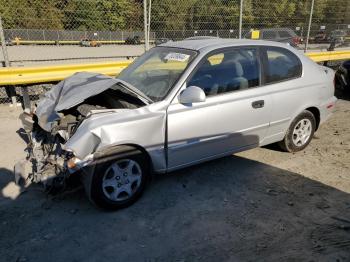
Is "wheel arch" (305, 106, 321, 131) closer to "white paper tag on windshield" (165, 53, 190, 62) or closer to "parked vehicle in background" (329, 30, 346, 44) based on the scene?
"white paper tag on windshield" (165, 53, 190, 62)

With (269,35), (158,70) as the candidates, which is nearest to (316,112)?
(158,70)

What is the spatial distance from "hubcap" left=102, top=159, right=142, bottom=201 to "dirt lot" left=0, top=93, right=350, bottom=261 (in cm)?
19

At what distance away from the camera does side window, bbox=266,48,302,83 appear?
4.39 m

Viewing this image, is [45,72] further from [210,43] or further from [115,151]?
[115,151]

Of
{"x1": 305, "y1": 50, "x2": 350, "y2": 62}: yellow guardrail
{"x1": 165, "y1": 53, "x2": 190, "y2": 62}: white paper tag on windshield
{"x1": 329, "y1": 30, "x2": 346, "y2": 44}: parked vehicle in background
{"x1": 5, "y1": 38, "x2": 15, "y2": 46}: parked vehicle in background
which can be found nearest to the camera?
{"x1": 165, "y1": 53, "x2": 190, "y2": 62}: white paper tag on windshield

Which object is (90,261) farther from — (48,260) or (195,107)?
(195,107)

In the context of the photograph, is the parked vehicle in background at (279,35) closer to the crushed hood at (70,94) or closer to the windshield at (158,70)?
the windshield at (158,70)

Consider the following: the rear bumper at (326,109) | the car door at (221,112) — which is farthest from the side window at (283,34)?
the car door at (221,112)

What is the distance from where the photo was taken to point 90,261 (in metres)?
2.86

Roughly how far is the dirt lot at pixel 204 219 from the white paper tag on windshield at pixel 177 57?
1.46 meters

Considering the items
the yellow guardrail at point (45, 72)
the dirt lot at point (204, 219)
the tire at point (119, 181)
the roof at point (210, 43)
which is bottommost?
the dirt lot at point (204, 219)

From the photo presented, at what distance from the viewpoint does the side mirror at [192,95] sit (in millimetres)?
3539

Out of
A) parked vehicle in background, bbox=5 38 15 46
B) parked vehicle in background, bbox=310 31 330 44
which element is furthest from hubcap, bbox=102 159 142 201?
parked vehicle in background, bbox=310 31 330 44

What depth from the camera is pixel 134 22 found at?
8.82 metres
